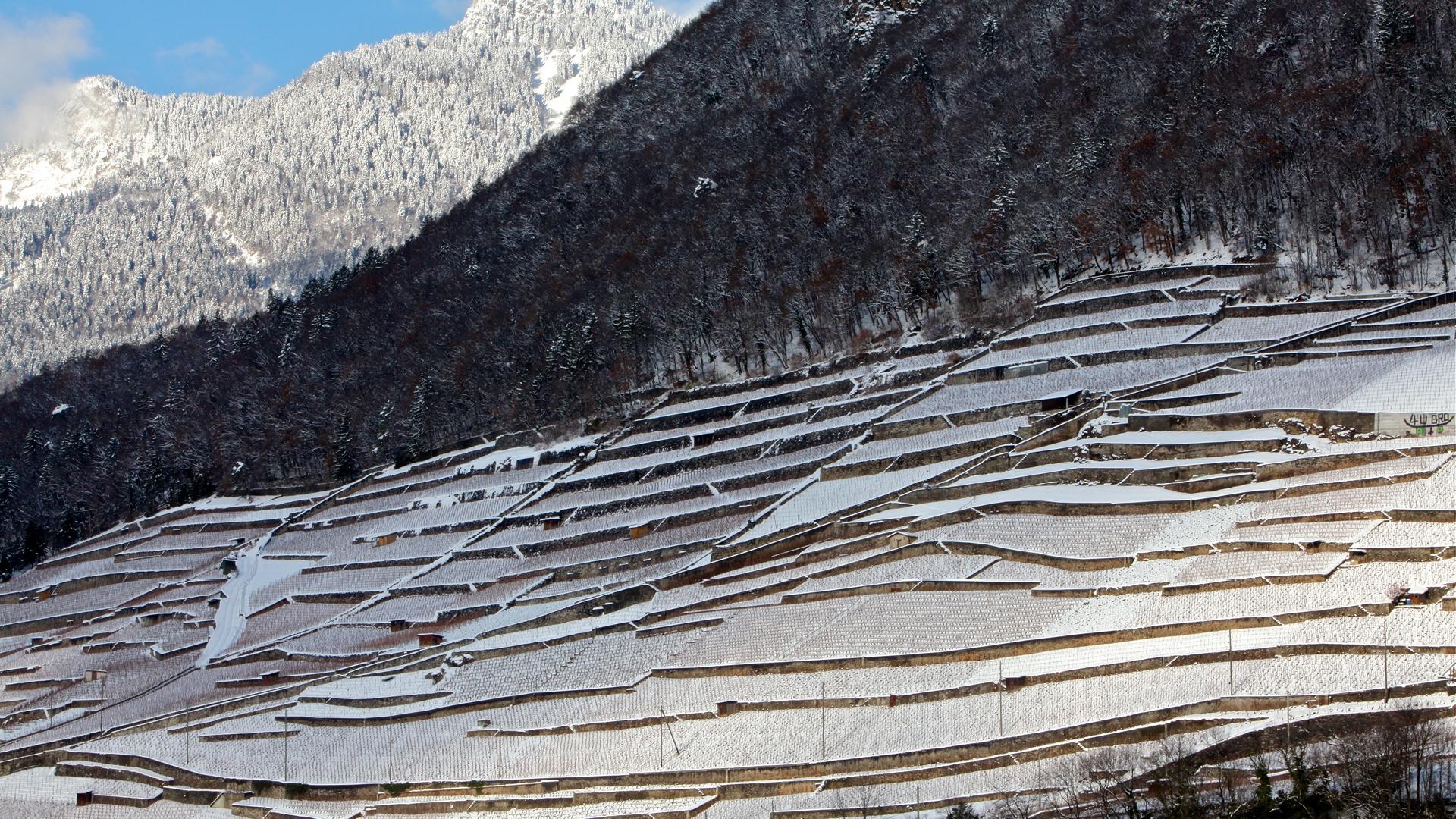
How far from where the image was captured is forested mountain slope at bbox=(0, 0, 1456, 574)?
5906 centimetres

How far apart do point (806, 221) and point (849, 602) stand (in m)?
37.5

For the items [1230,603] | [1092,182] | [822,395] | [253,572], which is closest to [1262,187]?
[1092,182]

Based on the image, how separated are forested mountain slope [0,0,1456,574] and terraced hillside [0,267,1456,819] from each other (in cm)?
492

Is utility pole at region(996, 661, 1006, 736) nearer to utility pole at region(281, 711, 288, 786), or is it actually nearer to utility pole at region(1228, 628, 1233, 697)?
utility pole at region(1228, 628, 1233, 697)

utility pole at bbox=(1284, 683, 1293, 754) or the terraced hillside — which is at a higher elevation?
the terraced hillside

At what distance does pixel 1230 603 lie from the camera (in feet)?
116

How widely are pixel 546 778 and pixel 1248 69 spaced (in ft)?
152

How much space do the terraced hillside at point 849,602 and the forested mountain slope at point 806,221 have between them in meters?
4.92

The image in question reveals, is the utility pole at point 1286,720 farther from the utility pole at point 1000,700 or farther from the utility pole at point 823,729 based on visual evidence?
the utility pole at point 823,729

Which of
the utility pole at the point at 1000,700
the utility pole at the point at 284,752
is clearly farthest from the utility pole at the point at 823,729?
the utility pole at the point at 284,752

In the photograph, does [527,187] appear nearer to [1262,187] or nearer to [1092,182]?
[1092,182]

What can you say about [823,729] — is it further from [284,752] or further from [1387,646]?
[284,752]

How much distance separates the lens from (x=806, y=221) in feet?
250

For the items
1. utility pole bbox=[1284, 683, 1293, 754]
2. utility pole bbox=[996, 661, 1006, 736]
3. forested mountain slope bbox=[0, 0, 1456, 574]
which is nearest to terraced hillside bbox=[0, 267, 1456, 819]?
utility pole bbox=[996, 661, 1006, 736]
